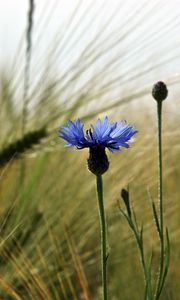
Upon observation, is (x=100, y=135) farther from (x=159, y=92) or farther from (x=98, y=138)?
(x=159, y=92)

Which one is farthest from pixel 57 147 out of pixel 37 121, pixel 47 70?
pixel 47 70

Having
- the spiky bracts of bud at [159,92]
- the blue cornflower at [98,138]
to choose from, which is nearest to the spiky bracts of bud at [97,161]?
the blue cornflower at [98,138]

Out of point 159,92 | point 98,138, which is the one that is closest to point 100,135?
point 98,138

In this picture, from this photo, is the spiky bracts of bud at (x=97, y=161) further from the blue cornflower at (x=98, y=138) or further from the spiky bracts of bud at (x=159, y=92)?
the spiky bracts of bud at (x=159, y=92)

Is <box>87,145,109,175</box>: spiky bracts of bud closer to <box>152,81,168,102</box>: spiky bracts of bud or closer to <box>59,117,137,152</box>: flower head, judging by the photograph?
<box>59,117,137,152</box>: flower head

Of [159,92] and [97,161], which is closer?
[97,161]

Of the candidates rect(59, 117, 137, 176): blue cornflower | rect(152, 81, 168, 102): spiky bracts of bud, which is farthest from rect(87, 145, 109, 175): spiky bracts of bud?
rect(152, 81, 168, 102): spiky bracts of bud
